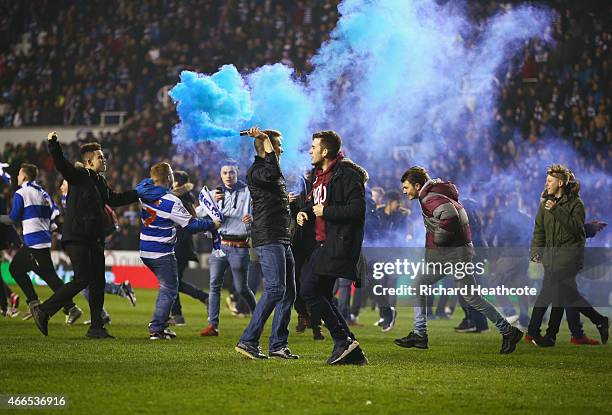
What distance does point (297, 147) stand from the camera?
1530 cm

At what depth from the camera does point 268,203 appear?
9.62m

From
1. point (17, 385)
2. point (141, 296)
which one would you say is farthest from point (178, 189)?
point (141, 296)

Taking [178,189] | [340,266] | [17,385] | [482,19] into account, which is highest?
[482,19]

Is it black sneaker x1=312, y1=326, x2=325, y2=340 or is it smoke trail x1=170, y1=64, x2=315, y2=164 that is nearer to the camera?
black sneaker x1=312, y1=326, x2=325, y2=340

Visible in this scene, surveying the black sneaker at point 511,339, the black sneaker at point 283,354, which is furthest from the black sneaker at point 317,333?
the black sneaker at point 511,339

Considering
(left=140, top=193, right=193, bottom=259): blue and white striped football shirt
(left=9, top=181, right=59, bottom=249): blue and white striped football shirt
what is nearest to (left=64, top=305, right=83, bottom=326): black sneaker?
(left=9, top=181, right=59, bottom=249): blue and white striped football shirt

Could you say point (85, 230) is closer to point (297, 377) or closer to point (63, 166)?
point (63, 166)

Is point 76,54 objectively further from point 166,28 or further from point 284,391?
point 284,391

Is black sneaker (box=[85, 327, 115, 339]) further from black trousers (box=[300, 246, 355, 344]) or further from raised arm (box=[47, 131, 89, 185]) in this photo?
black trousers (box=[300, 246, 355, 344])

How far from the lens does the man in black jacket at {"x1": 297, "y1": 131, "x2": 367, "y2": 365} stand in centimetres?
898

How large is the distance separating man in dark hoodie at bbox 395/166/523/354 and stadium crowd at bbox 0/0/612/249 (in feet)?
31.4

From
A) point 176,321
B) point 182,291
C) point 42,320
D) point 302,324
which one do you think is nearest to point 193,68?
point 182,291

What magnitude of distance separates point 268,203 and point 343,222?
94 centimetres

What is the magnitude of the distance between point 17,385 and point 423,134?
18.2 meters
